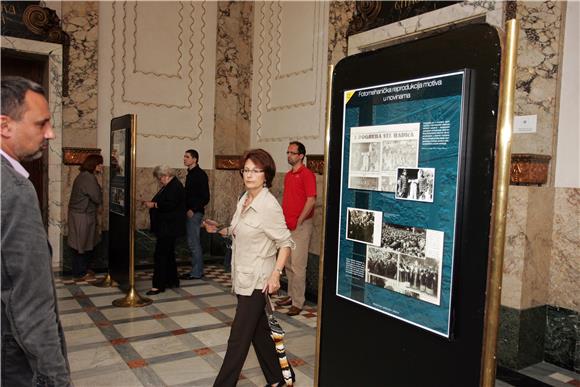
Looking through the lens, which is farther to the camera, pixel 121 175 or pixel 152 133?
pixel 152 133

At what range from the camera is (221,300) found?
5691 mm

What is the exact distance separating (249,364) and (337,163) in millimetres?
2228

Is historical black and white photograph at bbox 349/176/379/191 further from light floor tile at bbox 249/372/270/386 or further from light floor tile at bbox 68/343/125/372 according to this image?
light floor tile at bbox 68/343/125/372

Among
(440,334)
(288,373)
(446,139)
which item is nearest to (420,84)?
(446,139)

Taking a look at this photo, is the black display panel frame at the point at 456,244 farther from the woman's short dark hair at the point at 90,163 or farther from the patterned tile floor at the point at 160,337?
the woman's short dark hair at the point at 90,163

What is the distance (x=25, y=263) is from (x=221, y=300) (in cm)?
434

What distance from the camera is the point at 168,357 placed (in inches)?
153

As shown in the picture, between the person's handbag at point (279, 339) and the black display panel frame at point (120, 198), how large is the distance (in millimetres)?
2914

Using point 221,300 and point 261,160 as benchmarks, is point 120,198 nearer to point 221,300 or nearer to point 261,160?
point 221,300

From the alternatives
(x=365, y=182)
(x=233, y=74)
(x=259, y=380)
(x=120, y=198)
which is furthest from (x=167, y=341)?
(x=233, y=74)

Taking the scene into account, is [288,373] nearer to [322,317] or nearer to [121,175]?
[322,317]

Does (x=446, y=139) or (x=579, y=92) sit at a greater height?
(x=579, y=92)

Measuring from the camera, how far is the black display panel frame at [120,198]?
536 centimetres

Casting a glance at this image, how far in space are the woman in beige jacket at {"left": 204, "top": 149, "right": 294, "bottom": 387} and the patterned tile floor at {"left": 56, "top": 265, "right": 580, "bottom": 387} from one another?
587 mm
